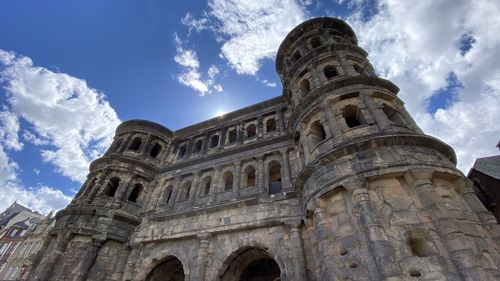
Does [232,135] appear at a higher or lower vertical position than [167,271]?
higher

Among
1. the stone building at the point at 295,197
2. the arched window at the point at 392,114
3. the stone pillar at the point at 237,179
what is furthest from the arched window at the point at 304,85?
the stone pillar at the point at 237,179

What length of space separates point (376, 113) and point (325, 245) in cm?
525

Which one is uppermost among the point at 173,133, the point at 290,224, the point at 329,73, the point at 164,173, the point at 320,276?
the point at 173,133

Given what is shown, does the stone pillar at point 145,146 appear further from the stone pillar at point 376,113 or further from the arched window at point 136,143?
the stone pillar at point 376,113

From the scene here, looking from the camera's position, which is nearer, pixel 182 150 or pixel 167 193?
pixel 167 193

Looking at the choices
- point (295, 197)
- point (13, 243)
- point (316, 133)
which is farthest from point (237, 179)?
point (13, 243)

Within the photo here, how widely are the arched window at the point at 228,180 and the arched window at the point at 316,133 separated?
569 cm

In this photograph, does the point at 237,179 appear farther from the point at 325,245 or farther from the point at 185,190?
the point at 325,245

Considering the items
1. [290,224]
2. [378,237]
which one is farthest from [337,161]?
[290,224]

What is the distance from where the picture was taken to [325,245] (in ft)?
24.6

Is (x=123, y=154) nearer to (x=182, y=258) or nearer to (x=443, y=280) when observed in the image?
(x=182, y=258)

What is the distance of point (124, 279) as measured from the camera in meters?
11.9

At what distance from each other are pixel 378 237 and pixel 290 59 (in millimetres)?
11974

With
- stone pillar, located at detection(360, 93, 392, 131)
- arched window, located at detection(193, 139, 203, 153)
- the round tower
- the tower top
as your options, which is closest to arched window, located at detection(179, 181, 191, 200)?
arched window, located at detection(193, 139, 203, 153)
